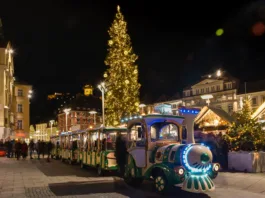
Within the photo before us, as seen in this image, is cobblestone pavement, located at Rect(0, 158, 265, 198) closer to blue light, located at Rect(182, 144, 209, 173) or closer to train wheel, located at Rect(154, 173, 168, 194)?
train wheel, located at Rect(154, 173, 168, 194)

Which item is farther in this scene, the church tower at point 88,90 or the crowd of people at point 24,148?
the church tower at point 88,90

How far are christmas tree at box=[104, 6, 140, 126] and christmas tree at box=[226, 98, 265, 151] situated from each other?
17.2 m

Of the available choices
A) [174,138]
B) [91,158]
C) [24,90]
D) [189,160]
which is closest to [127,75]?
[91,158]

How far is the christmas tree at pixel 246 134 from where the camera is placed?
59.4 ft

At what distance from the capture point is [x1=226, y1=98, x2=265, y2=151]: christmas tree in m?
18.1

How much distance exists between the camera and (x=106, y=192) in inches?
520

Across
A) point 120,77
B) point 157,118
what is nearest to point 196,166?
point 157,118

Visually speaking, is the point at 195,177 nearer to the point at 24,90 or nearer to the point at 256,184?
the point at 256,184

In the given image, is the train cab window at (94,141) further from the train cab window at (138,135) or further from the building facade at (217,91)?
the building facade at (217,91)

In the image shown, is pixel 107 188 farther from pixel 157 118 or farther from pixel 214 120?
pixel 214 120

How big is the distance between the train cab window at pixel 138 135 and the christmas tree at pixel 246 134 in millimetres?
6337

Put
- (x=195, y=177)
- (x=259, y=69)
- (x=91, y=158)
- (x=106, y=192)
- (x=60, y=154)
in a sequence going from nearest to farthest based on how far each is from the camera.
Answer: (x=195, y=177) → (x=106, y=192) → (x=91, y=158) → (x=60, y=154) → (x=259, y=69)

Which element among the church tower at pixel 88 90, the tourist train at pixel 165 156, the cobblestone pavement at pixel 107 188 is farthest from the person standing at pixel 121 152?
the church tower at pixel 88 90

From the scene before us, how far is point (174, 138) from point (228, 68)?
59856 millimetres
